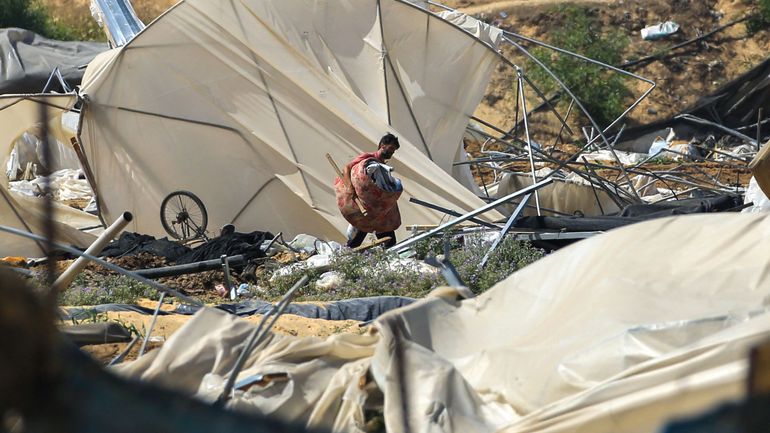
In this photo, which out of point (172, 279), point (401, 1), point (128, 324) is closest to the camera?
point (128, 324)

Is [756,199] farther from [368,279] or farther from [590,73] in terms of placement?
[590,73]

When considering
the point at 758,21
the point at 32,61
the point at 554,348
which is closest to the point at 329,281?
the point at 554,348

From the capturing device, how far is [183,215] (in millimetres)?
13414

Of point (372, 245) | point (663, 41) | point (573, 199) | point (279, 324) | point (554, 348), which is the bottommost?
point (663, 41)

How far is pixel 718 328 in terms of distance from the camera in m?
3.65

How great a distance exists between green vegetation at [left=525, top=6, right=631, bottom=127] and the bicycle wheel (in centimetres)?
1211

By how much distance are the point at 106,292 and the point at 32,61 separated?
545 inches

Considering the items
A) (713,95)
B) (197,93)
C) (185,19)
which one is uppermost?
(185,19)

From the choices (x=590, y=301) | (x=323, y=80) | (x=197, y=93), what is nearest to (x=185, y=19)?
(x=197, y=93)

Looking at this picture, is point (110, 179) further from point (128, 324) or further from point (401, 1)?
point (128, 324)

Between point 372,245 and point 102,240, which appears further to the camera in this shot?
point 372,245

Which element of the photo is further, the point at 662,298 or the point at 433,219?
the point at 433,219

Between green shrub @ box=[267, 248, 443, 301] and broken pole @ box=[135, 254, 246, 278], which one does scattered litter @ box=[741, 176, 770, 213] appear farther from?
broken pole @ box=[135, 254, 246, 278]

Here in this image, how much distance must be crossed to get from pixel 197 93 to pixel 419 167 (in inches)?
111
